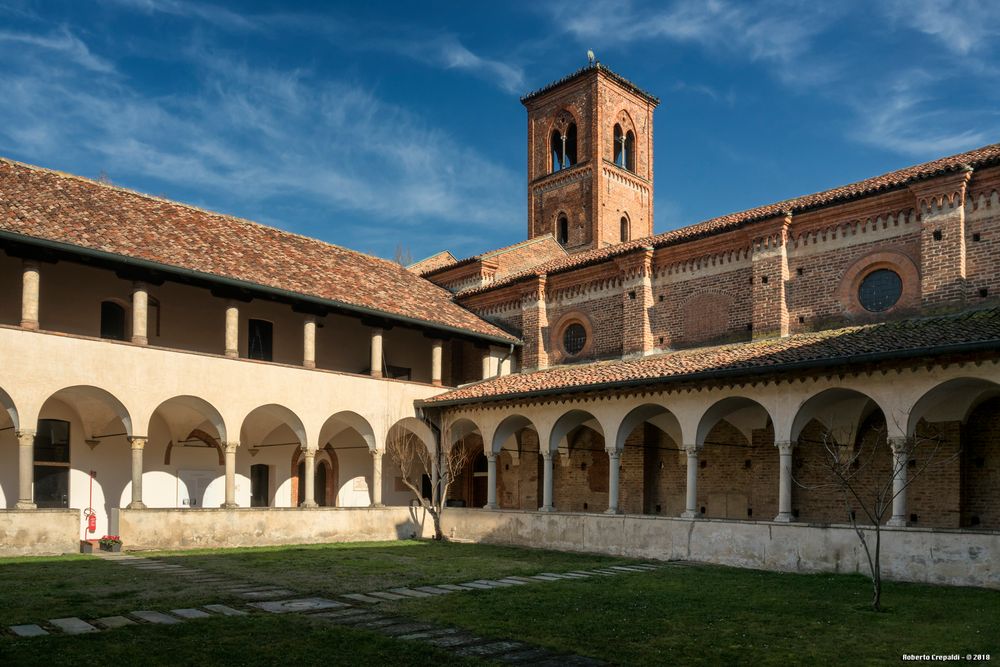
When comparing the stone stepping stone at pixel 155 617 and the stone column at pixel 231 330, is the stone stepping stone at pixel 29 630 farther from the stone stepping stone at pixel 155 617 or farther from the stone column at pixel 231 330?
the stone column at pixel 231 330

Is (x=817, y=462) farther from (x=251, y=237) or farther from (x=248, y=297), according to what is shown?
(x=251, y=237)

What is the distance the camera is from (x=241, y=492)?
23.7 meters

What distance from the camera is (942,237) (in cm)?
1808

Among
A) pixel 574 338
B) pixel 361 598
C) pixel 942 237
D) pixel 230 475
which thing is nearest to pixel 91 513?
pixel 230 475

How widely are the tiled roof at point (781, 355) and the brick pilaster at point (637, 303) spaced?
870 mm

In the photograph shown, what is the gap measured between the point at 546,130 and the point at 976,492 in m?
25.9

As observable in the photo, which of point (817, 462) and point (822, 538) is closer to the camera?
point (822, 538)

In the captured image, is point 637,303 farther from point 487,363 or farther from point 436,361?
point 436,361

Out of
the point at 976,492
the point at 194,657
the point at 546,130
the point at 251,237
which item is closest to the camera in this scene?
the point at 194,657

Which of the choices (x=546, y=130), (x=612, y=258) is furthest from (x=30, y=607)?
(x=546, y=130)

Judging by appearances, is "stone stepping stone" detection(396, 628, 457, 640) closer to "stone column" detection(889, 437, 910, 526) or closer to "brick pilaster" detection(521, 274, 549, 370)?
"stone column" detection(889, 437, 910, 526)

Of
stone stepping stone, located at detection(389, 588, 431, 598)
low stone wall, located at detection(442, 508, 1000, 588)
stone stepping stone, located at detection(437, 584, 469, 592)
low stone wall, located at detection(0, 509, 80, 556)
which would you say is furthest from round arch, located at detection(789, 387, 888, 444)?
low stone wall, located at detection(0, 509, 80, 556)

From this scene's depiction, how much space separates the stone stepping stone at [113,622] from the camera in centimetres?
946

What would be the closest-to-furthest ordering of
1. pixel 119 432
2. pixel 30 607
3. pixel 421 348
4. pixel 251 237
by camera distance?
pixel 30 607, pixel 119 432, pixel 251 237, pixel 421 348
